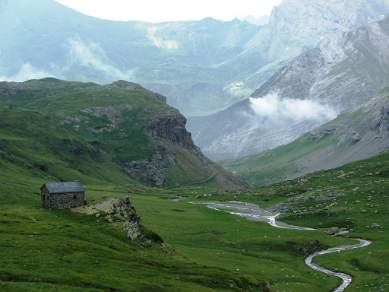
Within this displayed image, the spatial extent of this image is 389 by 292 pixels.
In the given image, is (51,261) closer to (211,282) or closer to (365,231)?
(211,282)

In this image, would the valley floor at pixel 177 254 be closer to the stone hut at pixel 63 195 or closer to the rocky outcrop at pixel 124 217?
the rocky outcrop at pixel 124 217

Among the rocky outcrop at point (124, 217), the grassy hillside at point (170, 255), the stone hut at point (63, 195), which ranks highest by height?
the stone hut at point (63, 195)

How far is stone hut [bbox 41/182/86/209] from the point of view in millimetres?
109938

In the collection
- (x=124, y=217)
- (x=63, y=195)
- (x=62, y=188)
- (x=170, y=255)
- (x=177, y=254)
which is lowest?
(x=177, y=254)

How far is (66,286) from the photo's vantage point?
65.6 metres

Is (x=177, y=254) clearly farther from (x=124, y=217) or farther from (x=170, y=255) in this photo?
(x=124, y=217)

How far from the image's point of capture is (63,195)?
361 ft

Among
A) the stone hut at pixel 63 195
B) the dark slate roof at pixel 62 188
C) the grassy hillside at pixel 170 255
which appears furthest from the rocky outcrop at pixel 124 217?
the dark slate roof at pixel 62 188

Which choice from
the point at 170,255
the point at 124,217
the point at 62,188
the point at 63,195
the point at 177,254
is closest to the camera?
the point at 170,255

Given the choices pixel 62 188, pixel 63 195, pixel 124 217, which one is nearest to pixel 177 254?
pixel 124 217

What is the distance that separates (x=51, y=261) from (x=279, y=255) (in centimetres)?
7258

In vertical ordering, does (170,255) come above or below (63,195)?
below

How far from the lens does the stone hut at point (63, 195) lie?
110m

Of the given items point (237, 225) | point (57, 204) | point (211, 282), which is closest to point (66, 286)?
point (211, 282)
